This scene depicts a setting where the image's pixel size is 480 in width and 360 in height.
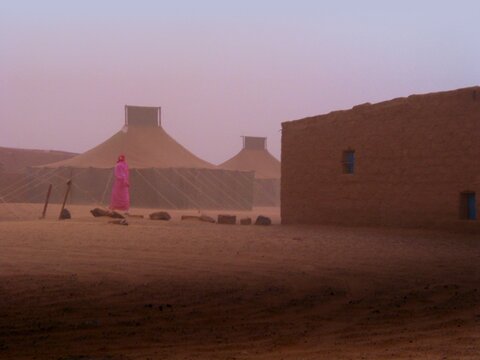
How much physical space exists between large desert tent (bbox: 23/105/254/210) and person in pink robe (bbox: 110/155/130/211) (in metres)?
12.3

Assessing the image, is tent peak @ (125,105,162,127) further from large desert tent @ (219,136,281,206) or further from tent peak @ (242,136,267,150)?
tent peak @ (242,136,267,150)

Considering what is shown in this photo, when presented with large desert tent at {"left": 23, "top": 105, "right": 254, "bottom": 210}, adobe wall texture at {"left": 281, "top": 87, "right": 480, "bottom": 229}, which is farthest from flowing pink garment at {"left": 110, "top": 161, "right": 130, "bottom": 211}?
large desert tent at {"left": 23, "top": 105, "right": 254, "bottom": 210}

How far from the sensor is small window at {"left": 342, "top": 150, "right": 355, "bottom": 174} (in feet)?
56.3

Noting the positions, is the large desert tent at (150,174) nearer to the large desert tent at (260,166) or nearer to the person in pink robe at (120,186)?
the large desert tent at (260,166)

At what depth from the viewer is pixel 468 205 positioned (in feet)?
47.2

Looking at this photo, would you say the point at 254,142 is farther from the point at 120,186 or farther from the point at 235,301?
the point at 235,301

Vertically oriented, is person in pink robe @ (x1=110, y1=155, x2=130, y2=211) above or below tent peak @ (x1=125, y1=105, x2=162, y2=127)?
below

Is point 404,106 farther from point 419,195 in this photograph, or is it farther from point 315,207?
point 315,207

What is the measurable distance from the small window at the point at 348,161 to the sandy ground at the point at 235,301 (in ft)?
20.0

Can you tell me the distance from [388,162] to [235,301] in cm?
1057

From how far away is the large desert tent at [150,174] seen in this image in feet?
111

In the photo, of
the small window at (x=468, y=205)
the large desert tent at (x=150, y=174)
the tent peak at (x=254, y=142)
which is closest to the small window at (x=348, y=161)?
the small window at (x=468, y=205)

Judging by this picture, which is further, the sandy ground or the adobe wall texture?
the adobe wall texture

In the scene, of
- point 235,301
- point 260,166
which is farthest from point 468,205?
point 260,166
